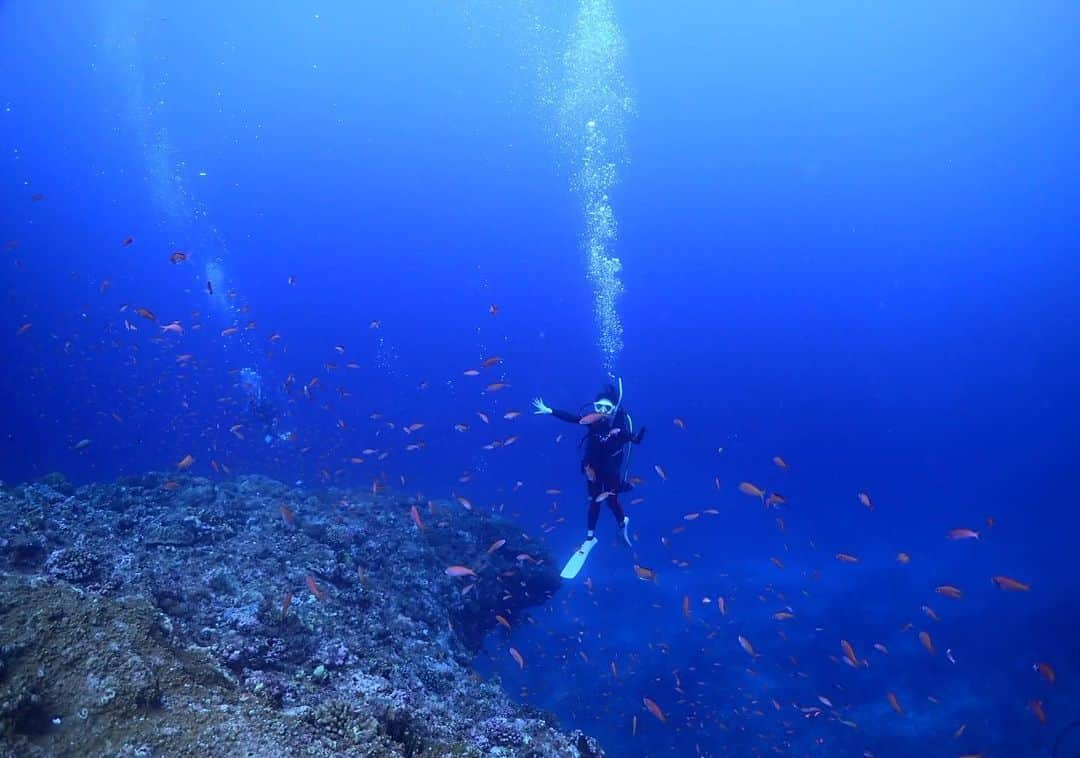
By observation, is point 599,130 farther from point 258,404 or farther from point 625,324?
point 258,404

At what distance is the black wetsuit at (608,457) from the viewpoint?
11.0 meters

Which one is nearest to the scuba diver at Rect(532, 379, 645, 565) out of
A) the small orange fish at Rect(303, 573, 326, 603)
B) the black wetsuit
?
the black wetsuit

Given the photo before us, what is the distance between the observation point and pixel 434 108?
202ft

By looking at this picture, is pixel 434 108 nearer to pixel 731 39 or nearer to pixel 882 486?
pixel 731 39

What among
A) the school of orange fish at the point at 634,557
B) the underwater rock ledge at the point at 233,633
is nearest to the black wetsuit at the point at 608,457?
the school of orange fish at the point at 634,557

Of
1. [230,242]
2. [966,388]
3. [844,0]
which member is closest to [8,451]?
[230,242]

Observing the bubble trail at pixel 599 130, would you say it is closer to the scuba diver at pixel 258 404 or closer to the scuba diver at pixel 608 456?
the scuba diver at pixel 258 404

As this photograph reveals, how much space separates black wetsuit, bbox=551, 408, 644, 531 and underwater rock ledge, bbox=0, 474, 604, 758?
10.3 feet

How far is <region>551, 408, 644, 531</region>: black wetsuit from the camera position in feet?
36.1

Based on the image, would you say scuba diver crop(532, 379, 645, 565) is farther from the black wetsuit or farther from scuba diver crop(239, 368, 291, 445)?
scuba diver crop(239, 368, 291, 445)

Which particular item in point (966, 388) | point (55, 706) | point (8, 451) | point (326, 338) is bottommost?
point (55, 706)

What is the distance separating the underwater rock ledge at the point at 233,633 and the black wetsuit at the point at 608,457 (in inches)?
123

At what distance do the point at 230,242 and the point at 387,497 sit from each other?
10190 cm

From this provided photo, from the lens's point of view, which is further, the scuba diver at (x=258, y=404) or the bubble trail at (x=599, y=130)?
the bubble trail at (x=599, y=130)
